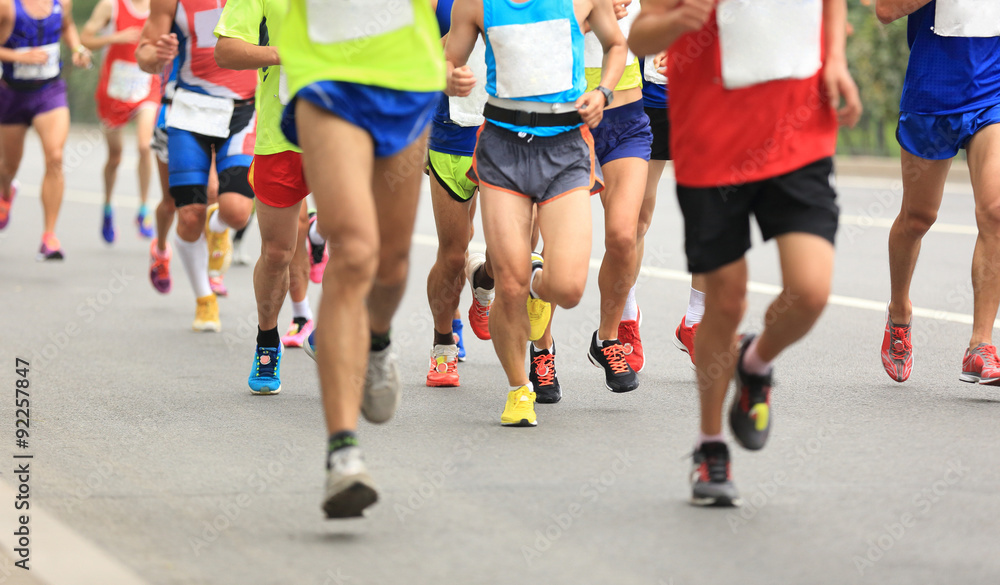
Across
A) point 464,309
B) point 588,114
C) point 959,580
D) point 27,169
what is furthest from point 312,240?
point 27,169

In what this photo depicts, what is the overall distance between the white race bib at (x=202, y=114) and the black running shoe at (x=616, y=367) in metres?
2.87

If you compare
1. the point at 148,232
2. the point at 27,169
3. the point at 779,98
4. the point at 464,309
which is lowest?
the point at 27,169

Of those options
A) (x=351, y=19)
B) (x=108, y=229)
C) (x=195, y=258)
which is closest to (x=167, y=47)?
(x=195, y=258)

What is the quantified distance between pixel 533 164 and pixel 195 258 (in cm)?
358

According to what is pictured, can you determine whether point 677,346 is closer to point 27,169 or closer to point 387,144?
point 387,144

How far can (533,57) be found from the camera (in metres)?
5.75

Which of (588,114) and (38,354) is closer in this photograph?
(588,114)

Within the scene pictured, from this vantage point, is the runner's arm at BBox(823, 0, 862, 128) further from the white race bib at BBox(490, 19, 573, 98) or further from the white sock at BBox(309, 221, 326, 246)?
the white sock at BBox(309, 221, 326, 246)

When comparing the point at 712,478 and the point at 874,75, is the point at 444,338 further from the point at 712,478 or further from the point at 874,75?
the point at 874,75

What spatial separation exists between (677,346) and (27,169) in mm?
20422

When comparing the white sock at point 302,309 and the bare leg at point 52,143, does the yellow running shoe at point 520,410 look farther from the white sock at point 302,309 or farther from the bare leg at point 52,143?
the bare leg at point 52,143

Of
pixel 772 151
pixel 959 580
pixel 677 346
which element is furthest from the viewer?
pixel 677 346

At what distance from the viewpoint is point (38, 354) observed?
785 cm

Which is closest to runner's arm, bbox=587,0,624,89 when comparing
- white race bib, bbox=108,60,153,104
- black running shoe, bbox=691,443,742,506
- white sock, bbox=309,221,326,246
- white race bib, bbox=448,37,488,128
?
white race bib, bbox=448,37,488,128
